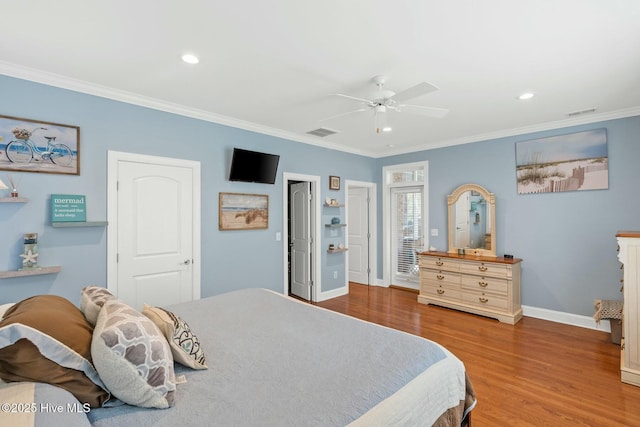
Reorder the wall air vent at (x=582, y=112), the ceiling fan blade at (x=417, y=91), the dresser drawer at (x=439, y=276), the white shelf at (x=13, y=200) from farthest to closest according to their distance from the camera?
the dresser drawer at (x=439, y=276), the wall air vent at (x=582, y=112), the white shelf at (x=13, y=200), the ceiling fan blade at (x=417, y=91)

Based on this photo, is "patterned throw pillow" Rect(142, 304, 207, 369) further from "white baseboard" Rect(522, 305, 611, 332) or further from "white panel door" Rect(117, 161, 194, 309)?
"white baseboard" Rect(522, 305, 611, 332)

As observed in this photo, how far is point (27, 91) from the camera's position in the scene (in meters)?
2.62

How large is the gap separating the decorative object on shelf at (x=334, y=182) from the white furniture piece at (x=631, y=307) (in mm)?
3638

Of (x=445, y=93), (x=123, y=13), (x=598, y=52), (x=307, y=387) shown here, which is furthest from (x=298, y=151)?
(x=307, y=387)

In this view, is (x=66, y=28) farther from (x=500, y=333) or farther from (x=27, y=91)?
(x=500, y=333)

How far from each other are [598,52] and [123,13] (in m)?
3.37

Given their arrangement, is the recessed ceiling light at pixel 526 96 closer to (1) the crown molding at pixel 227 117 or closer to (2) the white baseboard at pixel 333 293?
(1) the crown molding at pixel 227 117

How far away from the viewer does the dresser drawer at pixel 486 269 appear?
4.12 metres

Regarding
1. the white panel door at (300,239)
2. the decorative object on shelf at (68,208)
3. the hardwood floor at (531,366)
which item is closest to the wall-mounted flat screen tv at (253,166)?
the white panel door at (300,239)

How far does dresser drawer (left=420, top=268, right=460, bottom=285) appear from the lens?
458 cm

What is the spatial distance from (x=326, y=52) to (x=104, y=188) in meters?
2.49

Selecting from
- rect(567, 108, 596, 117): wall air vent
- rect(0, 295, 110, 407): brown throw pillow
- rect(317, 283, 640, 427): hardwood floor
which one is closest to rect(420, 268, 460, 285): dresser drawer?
rect(317, 283, 640, 427): hardwood floor

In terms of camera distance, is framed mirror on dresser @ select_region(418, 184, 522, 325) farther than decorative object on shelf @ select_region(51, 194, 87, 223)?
Yes

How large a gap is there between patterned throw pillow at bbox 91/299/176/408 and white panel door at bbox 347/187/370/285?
5252 millimetres
